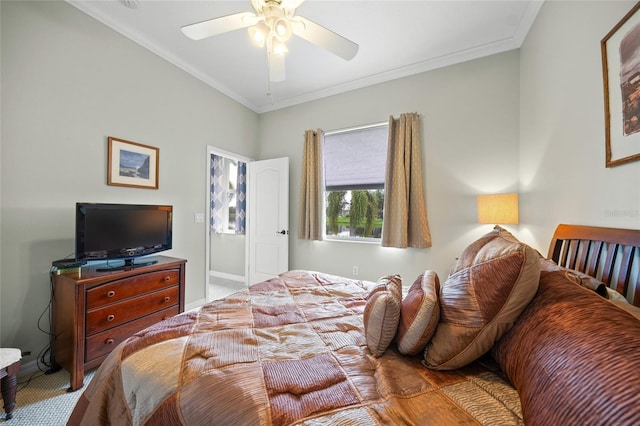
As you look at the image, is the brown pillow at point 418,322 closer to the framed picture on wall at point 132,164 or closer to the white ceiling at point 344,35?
the white ceiling at point 344,35

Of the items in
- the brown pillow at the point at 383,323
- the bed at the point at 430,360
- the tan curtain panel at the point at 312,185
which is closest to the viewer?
the bed at the point at 430,360

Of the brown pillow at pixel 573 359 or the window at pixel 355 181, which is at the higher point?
the window at pixel 355 181

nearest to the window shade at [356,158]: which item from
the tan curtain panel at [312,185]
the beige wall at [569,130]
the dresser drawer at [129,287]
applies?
the tan curtain panel at [312,185]

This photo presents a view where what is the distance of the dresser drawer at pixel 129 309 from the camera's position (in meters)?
1.78

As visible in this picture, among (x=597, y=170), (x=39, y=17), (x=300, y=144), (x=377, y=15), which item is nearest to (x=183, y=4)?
(x=39, y=17)

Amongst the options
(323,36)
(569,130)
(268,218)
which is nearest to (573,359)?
(569,130)

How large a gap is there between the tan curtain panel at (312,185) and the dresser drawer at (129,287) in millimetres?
1777

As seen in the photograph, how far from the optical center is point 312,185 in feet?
11.6

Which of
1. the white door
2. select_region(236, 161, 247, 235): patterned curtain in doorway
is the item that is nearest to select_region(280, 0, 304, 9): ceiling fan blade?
the white door

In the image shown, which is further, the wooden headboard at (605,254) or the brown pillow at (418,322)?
the wooden headboard at (605,254)

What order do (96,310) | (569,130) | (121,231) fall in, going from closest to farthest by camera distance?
(569,130) → (96,310) → (121,231)

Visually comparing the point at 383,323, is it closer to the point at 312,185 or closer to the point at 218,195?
the point at 312,185

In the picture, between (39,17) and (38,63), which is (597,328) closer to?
(38,63)

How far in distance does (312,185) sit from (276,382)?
292 cm
